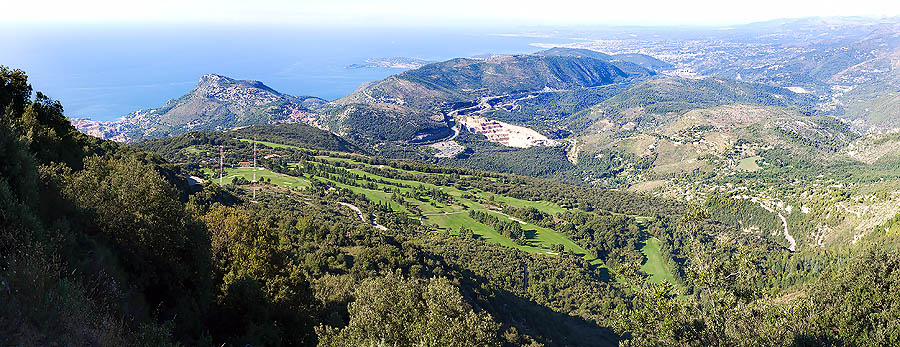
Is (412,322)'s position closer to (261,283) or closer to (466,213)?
(261,283)

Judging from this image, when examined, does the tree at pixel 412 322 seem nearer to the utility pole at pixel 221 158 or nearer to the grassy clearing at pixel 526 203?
the utility pole at pixel 221 158

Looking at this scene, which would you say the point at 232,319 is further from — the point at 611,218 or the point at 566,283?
the point at 611,218

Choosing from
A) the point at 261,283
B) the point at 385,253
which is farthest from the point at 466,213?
the point at 261,283

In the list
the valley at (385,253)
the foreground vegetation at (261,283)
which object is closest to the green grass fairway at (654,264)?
the valley at (385,253)

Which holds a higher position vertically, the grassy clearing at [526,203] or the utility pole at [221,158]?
the utility pole at [221,158]

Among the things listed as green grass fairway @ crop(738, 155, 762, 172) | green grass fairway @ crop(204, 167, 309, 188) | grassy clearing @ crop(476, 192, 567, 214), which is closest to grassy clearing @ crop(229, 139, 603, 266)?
grassy clearing @ crop(476, 192, 567, 214)

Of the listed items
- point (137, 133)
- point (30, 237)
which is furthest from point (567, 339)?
point (137, 133)

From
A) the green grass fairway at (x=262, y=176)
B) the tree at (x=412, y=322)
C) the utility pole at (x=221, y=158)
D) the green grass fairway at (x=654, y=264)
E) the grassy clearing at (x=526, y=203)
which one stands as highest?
the tree at (x=412, y=322)

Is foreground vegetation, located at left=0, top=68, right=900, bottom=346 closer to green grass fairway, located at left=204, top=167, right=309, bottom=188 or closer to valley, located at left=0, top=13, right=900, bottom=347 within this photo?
valley, located at left=0, top=13, right=900, bottom=347
